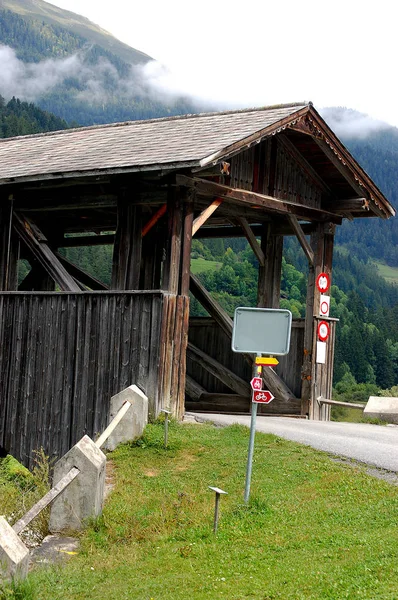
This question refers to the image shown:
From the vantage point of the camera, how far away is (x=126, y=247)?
16375mm

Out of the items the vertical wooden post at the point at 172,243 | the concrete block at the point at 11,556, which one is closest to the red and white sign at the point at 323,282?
the vertical wooden post at the point at 172,243

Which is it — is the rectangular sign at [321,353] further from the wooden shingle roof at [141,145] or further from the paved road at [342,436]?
the wooden shingle roof at [141,145]

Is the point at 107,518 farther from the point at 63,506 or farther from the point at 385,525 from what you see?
the point at 385,525

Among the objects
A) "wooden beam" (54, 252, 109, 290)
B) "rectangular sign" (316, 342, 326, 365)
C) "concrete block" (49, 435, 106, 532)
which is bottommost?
"concrete block" (49, 435, 106, 532)

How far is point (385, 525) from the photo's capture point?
9172 mm

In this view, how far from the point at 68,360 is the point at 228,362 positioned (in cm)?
526

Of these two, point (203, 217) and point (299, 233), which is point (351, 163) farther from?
point (203, 217)

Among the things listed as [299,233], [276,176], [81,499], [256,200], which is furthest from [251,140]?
[81,499]

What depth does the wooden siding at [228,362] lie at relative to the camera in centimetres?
1942

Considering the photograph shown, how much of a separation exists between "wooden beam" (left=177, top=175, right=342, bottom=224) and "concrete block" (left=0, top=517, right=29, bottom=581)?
8.25 meters

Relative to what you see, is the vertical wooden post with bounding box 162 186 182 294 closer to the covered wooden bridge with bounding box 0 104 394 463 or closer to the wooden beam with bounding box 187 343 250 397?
the covered wooden bridge with bounding box 0 104 394 463

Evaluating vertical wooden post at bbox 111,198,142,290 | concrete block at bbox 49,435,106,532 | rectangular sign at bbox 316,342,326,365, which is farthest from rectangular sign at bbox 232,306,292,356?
rectangular sign at bbox 316,342,326,365

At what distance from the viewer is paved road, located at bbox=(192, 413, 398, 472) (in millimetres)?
12812

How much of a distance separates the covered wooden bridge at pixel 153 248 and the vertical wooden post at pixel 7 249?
1.0 inches
